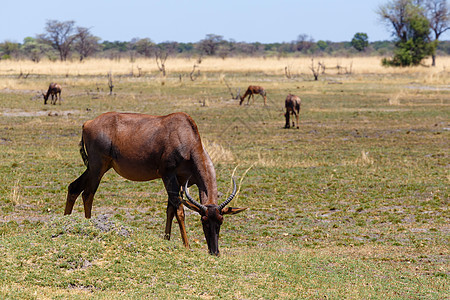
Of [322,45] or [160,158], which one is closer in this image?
[160,158]

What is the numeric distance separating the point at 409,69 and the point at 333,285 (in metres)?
53.8

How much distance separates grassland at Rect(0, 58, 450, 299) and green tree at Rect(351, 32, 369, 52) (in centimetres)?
9235

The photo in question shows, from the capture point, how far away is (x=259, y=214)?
12289 mm

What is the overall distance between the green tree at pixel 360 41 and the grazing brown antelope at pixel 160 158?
11538 cm

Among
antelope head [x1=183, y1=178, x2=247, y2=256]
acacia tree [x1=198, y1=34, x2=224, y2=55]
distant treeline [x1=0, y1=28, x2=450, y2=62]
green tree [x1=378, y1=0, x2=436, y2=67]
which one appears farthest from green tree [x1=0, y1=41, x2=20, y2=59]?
antelope head [x1=183, y1=178, x2=247, y2=256]

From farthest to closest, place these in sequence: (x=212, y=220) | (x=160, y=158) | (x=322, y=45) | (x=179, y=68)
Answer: (x=322, y=45), (x=179, y=68), (x=160, y=158), (x=212, y=220)

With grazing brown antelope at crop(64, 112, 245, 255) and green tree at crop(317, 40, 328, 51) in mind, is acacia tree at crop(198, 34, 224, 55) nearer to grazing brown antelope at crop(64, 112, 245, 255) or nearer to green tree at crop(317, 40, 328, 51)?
green tree at crop(317, 40, 328, 51)

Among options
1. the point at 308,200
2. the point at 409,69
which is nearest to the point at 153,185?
the point at 308,200

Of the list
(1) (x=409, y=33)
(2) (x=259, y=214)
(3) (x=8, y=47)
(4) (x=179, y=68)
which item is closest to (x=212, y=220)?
(2) (x=259, y=214)

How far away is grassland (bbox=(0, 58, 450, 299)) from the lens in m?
7.41

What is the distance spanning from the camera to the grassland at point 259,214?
24.3ft

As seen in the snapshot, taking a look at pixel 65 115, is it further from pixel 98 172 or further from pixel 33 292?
pixel 33 292

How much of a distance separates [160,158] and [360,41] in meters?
117

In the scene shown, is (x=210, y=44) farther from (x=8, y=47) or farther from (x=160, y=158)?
(x=160, y=158)
